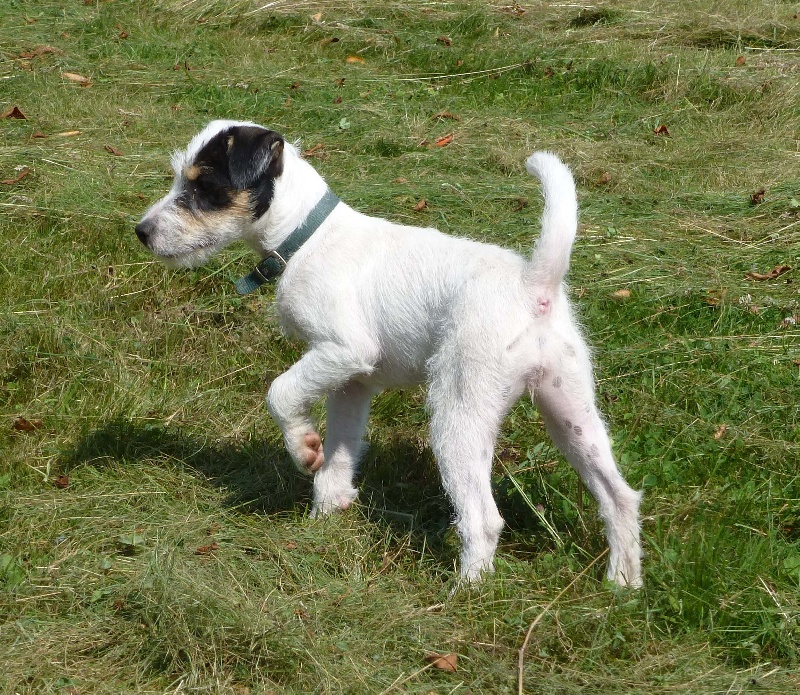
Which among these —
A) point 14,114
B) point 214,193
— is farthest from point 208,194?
point 14,114

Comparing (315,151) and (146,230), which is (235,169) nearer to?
(146,230)

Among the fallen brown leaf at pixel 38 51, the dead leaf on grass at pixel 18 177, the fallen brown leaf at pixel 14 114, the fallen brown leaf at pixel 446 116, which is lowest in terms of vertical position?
the fallen brown leaf at pixel 446 116

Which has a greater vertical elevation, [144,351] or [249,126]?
[249,126]

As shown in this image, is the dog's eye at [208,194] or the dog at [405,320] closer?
the dog at [405,320]

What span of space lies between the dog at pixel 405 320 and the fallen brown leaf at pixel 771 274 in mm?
2380

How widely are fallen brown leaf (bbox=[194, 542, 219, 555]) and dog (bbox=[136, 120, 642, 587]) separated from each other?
489 mm

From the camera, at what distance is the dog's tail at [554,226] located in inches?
139

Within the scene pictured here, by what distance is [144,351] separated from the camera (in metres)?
5.55

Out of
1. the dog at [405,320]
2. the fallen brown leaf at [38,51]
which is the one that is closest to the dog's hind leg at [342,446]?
the dog at [405,320]

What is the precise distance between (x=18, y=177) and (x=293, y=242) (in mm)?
3573

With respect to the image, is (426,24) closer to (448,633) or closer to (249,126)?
(249,126)

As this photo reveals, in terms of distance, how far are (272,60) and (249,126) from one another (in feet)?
22.6

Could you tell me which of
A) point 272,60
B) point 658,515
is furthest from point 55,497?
point 272,60

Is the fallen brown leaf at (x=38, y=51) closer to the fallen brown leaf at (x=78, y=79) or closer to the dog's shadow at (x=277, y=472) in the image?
the fallen brown leaf at (x=78, y=79)
